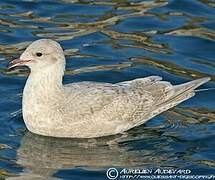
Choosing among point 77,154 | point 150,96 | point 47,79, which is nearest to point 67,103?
point 47,79

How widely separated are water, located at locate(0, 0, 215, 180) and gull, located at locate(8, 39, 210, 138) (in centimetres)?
16

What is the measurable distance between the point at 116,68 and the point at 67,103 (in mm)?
2433

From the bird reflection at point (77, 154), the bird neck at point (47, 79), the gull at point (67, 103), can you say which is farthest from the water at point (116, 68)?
the bird neck at point (47, 79)

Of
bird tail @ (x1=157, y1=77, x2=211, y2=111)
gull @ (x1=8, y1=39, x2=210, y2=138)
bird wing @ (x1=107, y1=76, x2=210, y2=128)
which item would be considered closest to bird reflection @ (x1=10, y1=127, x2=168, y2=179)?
gull @ (x1=8, y1=39, x2=210, y2=138)

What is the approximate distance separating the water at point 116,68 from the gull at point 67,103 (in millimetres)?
159

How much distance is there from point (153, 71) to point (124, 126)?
6.94ft

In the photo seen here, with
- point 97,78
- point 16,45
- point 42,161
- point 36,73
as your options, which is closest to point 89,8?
point 16,45

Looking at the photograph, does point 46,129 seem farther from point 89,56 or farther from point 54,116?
point 89,56

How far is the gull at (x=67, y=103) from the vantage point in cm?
1185

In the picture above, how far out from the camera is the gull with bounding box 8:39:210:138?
467 inches

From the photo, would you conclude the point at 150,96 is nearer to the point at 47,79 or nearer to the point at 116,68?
the point at 47,79

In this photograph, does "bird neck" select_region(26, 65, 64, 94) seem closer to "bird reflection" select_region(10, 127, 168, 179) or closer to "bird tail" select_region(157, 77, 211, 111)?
"bird reflection" select_region(10, 127, 168, 179)

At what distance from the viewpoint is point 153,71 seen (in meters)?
14.1

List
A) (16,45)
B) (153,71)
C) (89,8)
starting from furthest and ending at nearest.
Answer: (89,8) → (16,45) → (153,71)
